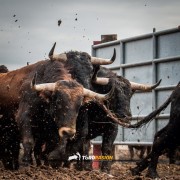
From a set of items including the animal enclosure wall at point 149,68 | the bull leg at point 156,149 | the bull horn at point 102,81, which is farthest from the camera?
the animal enclosure wall at point 149,68

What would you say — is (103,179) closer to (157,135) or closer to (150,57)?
(157,135)

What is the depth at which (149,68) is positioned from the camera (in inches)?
532

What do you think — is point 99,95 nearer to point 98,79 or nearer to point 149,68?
point 98,79

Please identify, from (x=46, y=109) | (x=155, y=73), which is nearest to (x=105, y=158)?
(x=46, y=109)

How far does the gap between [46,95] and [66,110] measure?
682mm

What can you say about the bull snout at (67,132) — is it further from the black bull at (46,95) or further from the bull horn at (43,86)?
the bull horn at (43,86)

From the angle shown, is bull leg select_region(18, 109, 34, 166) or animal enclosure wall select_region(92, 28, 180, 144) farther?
animal enclosure wall select_region(92, 28, 180, 144)

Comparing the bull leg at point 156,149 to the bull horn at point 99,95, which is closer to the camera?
the bull leg at point 156,149

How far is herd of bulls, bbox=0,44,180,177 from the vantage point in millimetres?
10180

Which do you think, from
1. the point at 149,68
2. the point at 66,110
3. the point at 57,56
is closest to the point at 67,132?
the point at 66,110

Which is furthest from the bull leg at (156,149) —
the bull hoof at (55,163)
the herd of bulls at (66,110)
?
the bull hoof at (55,163)

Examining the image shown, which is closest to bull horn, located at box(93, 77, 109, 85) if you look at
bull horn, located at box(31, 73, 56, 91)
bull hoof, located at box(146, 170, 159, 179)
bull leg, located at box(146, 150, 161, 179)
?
bull horn, located at box(31, 73, 56, 91)

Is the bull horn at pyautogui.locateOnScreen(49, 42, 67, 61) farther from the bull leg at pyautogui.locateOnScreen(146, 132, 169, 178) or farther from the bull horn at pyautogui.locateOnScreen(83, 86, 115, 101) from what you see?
the bull leg at pyautogui.locateOnScreen(146, 132, 169, 178)

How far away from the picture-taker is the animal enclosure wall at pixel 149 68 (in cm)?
1287
